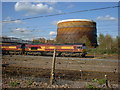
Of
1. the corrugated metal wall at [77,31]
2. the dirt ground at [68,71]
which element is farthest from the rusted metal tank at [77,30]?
the dirt ground at [68,71]

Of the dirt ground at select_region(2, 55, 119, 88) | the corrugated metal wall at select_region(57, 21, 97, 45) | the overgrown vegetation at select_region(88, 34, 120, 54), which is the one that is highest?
the corrugated metal wall at select_region(57, 21, 97, 45)

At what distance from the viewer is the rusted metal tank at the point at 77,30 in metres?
63.1

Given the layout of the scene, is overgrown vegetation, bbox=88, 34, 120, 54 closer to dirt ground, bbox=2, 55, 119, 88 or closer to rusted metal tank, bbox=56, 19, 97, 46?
rusted metal tank, bbox=56, 19, 97, 46

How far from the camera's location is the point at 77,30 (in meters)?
64.1

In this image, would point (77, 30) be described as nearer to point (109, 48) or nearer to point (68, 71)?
point (109, 48)

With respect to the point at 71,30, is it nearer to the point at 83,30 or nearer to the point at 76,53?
the point at 83,30

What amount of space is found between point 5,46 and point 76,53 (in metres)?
21.3

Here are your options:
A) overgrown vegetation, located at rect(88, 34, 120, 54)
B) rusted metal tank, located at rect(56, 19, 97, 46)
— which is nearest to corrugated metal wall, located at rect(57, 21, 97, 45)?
rusted metal tank, located at rect(56, 19, 97, 46)

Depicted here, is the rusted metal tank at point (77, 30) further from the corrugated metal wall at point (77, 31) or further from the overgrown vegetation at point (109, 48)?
the overgrown vegetation at point (109, 48)

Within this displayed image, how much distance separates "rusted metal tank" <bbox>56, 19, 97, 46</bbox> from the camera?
63094 millimetres

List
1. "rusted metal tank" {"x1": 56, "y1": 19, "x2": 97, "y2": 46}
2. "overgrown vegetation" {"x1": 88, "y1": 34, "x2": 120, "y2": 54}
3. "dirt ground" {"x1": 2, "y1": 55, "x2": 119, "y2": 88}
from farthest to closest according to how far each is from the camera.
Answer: "rusted metal tank" {"x1": 56, "y1": 19, "x2": 97, "y2": 46}
"overgrown vegetation" {"x1": 88, "y1": 34, "x2": 120, "y2": 54}
"dirt ground" {"x1": 2, "y1": 55, "x2": 119, "y2": 88}

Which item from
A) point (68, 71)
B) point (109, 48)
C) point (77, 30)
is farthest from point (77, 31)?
point (68, 71)

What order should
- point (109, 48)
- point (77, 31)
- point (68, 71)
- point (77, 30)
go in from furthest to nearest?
point (77, 30), point (77, 31), point (109, 48), point (68, 71)

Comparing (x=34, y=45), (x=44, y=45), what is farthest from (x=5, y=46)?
(x=44, y=45)
